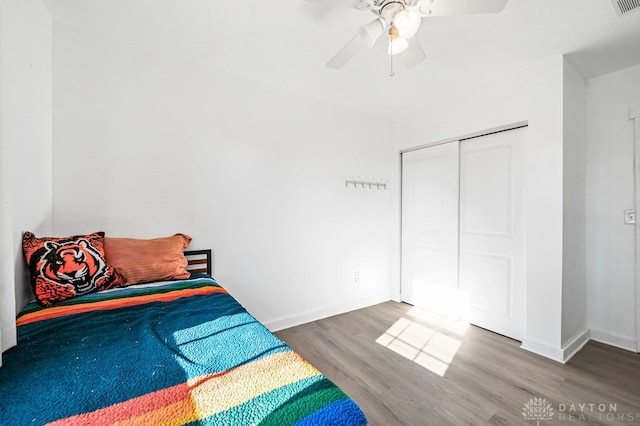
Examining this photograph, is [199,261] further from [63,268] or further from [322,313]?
[322,313]

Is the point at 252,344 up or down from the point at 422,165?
down

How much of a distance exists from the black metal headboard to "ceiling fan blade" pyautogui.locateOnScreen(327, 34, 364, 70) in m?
1.75

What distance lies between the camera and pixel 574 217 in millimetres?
2246

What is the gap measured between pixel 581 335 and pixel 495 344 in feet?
2.41

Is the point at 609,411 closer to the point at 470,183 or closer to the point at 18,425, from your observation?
the point at 470,183

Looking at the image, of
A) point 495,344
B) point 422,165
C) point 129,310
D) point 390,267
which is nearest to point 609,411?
point 495,344

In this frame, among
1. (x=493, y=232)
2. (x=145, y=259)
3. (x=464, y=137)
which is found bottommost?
(x=145, y=259)

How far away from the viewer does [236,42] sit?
1.96 meters

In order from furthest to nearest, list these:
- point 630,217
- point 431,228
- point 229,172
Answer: point 431,228 → point 229,172 → point 630,217

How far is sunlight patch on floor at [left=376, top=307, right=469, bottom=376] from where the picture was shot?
6.82ft

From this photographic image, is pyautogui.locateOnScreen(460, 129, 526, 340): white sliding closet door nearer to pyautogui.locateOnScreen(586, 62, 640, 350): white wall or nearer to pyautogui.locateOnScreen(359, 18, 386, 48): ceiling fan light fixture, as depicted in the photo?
pyautogui.locateOnScreen(586, 62, 640, 350): white wall

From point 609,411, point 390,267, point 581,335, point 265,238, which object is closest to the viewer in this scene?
point 609,411

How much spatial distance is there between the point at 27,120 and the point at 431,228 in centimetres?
345

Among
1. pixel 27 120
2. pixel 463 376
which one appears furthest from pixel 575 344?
pixel 27 120
